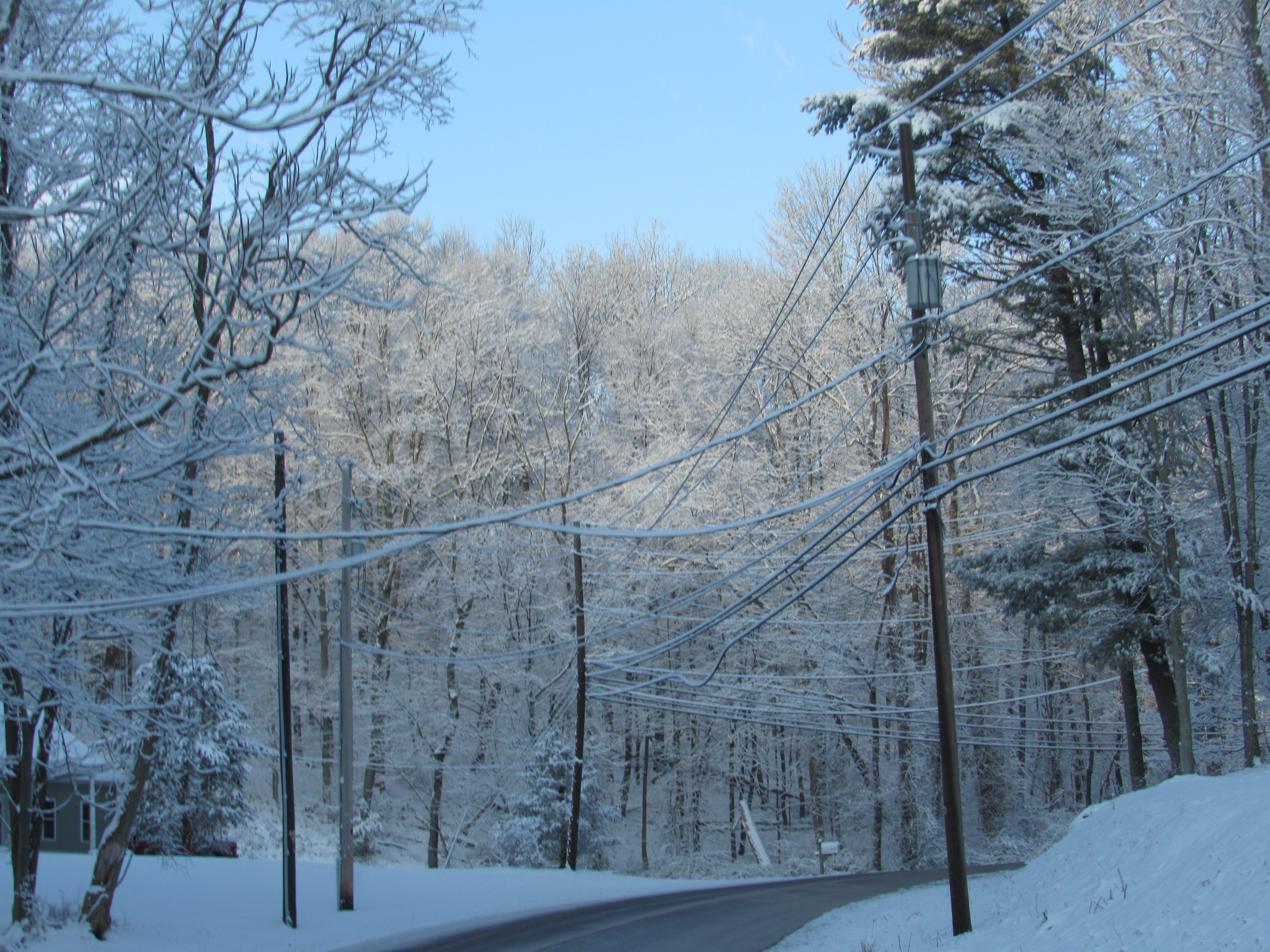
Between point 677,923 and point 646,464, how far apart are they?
17.2 metres

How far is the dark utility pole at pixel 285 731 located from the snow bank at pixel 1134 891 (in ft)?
21.6

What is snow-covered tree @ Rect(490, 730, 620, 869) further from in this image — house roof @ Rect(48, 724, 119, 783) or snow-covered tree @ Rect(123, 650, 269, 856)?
house roof @ Rect(48, 724, 119, 783)

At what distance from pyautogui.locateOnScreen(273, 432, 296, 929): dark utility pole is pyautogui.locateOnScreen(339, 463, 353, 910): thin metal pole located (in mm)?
1074

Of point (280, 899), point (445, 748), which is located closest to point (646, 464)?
point (445, 748)

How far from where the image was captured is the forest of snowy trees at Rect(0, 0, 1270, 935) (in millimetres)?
7398

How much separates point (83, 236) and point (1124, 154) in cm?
1571

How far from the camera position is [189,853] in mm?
21219

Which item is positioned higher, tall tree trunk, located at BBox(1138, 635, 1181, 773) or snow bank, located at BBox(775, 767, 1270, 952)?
tall tree trunk, located at BBox(1138, 635, 1181, 773)

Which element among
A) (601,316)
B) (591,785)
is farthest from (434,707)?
(601,316)

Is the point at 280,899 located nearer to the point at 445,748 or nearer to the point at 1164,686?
the point at 445,748

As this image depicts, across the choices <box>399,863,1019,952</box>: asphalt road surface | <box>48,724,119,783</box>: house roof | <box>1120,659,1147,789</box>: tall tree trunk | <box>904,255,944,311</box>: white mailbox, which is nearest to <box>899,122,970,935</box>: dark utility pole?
<box>904,255,944,311</box>: white mailbox

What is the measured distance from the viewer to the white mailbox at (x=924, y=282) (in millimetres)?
9258

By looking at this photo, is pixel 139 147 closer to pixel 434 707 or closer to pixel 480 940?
pixel 480 940

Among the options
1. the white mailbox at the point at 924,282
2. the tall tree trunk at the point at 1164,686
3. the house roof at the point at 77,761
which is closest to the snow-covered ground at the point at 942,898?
the house roof at the point at 77,761
